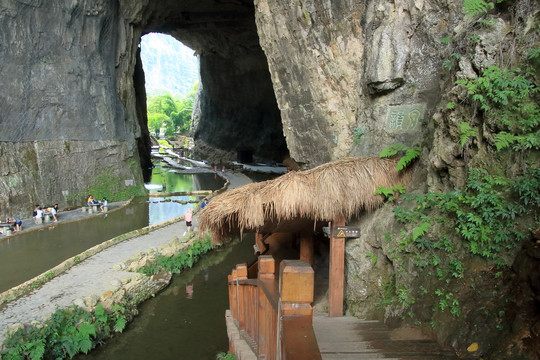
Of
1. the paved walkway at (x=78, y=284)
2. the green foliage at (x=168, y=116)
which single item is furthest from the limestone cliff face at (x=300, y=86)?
the green foliage at (x=168, y=116)

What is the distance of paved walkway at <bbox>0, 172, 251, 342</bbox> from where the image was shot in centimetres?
825

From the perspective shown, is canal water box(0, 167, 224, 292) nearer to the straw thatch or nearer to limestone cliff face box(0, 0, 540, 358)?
limestone cliff face box(0, 0, 540, 358)

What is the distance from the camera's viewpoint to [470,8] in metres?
5.42

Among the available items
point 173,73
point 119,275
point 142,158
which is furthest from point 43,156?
point 173,73

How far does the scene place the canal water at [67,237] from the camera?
35.6ft

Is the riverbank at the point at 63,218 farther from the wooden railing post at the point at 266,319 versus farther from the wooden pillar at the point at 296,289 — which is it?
the wooden pillar at the point at 296,289

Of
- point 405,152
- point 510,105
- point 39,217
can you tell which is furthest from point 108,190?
point 510,105

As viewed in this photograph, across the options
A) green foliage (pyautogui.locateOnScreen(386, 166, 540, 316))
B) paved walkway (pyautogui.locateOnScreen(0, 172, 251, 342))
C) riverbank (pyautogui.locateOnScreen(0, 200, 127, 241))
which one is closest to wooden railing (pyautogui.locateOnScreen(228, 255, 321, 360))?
green foliage (pyautogui.locateOnScreen(386, 166, 540, 316))

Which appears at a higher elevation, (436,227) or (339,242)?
(436,227)

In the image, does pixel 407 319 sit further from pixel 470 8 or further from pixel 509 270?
pixel 470 8

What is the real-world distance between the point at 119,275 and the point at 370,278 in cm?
748

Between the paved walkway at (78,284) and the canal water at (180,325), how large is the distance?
1.23 metres

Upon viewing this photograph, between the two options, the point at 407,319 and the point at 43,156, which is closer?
the point at 407,319

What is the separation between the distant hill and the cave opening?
419 feet
